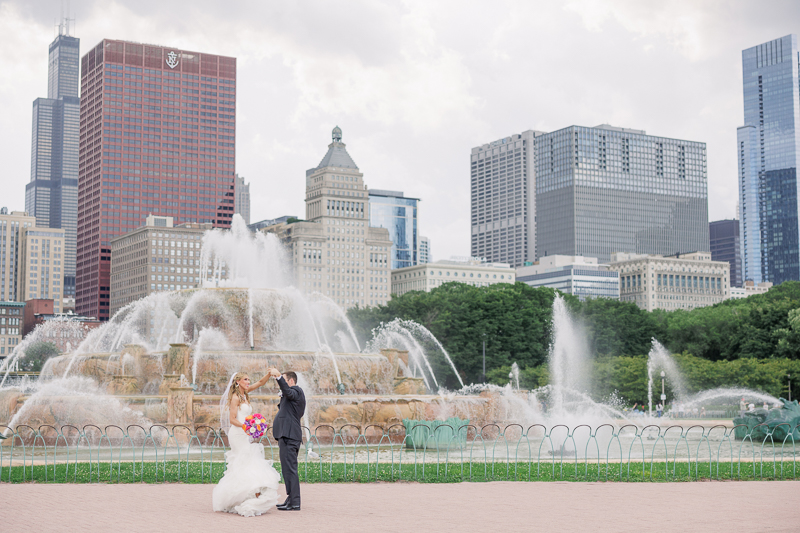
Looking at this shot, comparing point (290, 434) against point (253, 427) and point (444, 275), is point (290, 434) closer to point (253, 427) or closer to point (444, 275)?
point (253, 427)

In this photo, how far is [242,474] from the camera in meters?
13.4

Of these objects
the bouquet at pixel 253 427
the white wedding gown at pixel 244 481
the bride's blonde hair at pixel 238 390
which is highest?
the bride's blonde hair at pixel 238 390

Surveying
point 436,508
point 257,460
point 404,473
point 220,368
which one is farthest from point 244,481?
point 220,368

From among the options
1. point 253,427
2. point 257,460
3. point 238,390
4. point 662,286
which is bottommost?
point 257,460

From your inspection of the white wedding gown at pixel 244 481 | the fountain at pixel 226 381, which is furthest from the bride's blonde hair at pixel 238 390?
the fountain at pixel 226 381

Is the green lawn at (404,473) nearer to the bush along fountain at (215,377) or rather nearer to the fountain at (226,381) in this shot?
the fountain at (226,381)

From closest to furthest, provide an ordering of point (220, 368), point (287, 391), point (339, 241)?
point (287, 391)
point (220, 368)
point (339, 241)

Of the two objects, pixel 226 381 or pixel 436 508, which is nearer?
pixel 436 508

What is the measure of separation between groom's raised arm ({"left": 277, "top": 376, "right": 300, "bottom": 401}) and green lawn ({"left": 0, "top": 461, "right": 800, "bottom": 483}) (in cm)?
385

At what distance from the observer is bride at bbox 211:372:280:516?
13250mm

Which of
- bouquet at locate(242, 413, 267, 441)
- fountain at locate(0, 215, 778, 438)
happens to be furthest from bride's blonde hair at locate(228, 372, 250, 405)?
fountain at locate(0, 215, 778, 438)

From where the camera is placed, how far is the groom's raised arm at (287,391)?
13422 millimetres

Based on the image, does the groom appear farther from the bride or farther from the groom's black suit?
the bride

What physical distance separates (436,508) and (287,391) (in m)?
2.84
